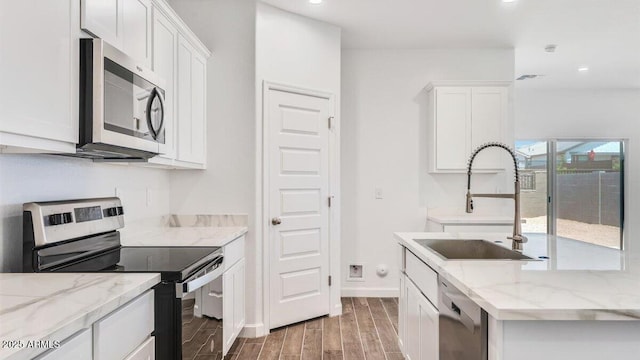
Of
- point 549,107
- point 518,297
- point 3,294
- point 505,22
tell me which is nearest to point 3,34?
point 3,294

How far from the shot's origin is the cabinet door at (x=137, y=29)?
6.04ft

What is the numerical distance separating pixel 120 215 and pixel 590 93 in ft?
22.3

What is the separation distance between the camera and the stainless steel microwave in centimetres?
146

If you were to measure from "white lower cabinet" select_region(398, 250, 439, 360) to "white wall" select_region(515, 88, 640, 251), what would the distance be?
183 inches

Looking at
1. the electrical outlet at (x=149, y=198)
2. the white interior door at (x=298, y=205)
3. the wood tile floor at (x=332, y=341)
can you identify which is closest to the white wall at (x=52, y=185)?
the electrical outlet at (x=149, y=198)

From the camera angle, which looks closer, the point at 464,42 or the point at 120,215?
the point at 120,215

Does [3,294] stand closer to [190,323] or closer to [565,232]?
[190,323]

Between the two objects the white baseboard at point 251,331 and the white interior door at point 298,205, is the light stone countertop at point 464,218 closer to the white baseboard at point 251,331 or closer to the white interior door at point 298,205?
the white interior door at point 298,205

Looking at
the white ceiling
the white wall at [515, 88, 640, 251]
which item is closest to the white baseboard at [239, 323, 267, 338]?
the white ceiling

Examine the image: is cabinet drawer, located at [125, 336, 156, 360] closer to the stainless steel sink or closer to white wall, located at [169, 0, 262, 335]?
the stainless steel sink

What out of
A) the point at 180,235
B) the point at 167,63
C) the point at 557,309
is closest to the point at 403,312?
the point at 557,309

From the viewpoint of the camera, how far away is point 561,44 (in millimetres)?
4023

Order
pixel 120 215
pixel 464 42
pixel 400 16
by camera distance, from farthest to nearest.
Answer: pixel 464 42, pixel 400 16, pixel 120 215

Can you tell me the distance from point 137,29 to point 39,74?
839 mm
